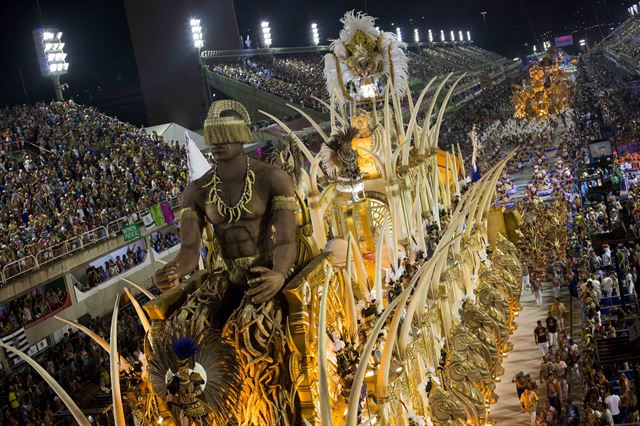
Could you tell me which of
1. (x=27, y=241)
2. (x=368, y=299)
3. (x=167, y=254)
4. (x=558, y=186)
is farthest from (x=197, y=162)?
(x=558, y=186)

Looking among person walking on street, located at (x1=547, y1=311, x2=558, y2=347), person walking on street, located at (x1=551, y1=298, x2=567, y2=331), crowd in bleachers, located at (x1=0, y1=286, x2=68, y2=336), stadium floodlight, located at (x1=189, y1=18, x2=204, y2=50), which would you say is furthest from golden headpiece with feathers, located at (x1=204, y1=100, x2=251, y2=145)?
stadium floodlight, located at (x1=189, y1=18, x2=204, y2=50)

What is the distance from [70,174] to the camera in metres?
25.6

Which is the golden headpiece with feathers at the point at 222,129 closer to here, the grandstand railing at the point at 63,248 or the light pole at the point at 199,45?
the grandstand railing at the point at 63,248

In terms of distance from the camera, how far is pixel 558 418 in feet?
38.6

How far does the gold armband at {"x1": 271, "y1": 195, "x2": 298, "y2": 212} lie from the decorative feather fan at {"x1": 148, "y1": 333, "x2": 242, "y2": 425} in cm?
104

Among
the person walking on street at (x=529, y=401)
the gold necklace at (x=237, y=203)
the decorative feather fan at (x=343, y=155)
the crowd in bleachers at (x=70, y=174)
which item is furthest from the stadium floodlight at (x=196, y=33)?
the gold necklace at (x=237, y=203)

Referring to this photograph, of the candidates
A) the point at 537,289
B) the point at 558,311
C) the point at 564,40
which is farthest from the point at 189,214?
the point at 564,40

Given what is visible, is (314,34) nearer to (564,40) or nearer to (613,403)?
(564,40)

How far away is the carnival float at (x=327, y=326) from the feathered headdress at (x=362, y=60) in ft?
10.2

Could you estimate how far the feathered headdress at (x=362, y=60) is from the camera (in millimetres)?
17516

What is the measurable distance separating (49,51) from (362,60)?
22188mm

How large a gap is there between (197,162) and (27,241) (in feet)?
36.0

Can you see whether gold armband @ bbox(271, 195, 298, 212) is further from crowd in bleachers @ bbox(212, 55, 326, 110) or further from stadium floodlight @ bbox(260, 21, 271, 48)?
stadium floodlight @ bbox(260, 21, 271, 48)

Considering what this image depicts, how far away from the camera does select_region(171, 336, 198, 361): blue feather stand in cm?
536
